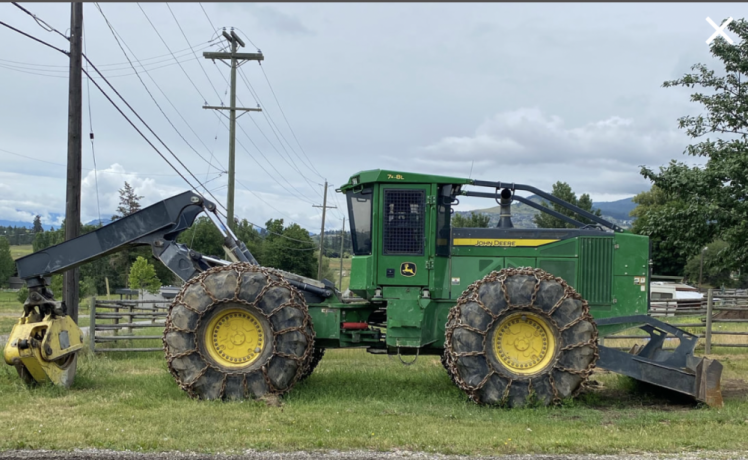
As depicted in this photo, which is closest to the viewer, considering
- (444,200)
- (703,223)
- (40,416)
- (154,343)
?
(40,416)

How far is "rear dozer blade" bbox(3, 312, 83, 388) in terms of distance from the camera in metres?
9.76

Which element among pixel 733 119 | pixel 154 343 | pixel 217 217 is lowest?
pixel 154 343

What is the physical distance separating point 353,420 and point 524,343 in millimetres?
2825

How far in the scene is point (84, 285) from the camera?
1797 inches

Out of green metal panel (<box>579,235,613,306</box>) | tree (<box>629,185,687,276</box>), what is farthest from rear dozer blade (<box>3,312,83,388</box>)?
tree (<box>629,185,687,276</box>)

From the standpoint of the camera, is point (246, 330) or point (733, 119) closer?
point (246, 330)

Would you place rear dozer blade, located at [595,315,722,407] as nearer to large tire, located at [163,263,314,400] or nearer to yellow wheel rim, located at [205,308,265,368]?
large tire, located at [163,263,314,400]

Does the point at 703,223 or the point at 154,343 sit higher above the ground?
the point at 703,223

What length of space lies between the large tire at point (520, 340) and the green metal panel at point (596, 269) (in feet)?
2.91

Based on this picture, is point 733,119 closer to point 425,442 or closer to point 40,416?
point 425,442

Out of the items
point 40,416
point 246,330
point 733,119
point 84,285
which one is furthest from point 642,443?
point 84,285

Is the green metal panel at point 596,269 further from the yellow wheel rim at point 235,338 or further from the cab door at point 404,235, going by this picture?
the yellow wheel rim at point 235,338

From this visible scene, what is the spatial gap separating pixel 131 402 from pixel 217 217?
2.99m

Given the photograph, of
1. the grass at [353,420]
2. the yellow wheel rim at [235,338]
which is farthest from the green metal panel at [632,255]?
the yellow wheel rim at [235,338]
